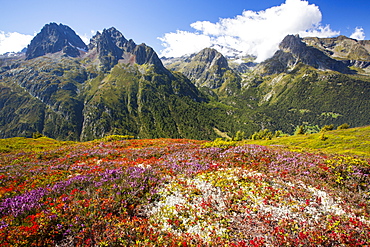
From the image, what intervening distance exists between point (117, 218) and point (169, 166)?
6693 millimetres

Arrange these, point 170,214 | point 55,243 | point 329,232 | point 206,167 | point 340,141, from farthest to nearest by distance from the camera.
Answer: point 340,141
point 206,167
point 170,214
point 329,232
point 55,243

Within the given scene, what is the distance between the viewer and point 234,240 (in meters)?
6.49

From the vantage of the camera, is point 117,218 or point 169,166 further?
point 169,166

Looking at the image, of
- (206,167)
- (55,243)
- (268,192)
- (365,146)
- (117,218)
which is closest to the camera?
(55,243)

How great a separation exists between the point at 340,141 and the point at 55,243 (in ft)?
150

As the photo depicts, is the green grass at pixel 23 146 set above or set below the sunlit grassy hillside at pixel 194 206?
below

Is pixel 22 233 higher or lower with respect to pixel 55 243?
higher

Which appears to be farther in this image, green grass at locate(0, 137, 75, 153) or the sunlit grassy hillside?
green grass at locate(0, 137, 75, 153)

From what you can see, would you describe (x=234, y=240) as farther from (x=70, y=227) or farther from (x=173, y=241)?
(x=70, y=227)

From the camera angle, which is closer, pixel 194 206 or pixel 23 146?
pixel 194 206

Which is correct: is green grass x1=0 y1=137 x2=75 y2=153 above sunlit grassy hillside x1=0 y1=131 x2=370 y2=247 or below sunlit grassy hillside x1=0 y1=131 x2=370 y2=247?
below

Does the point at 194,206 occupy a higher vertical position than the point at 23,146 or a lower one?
higher

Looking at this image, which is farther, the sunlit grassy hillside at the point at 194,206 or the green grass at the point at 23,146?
the green grass at the point at 23,146

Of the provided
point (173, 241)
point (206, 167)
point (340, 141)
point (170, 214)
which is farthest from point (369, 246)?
point (340, 141)
